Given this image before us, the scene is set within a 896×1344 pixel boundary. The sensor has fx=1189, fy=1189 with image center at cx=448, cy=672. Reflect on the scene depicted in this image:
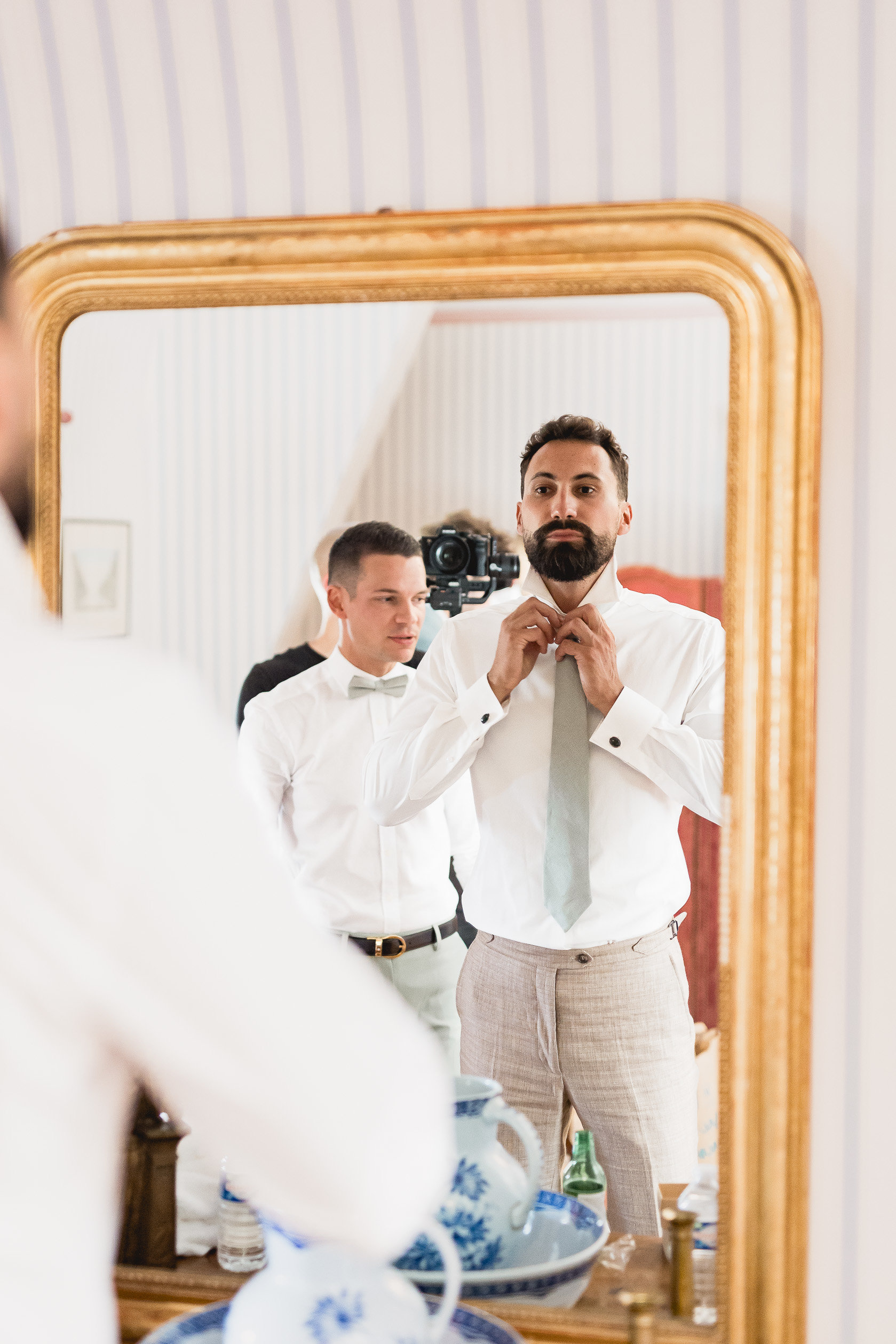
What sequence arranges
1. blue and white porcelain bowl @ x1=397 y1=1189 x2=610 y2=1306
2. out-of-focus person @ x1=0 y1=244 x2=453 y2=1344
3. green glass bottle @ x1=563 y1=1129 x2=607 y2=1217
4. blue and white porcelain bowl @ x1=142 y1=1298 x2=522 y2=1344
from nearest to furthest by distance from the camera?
out-of-focus person @ x1=0 y1=244 x2=453 y2=1344
blue and white porcelain bowl @ x1=142 y1=1298 x2=522 y2=1344
blue and white porcelain bowl @ x1=397 y1=1189 x2=610 y2=1306
green glass bottle @ x1=563 y1=1129 x2=607 y2=1217

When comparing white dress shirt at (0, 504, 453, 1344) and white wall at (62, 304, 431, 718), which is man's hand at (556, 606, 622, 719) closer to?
white wall at (62, 304, 431, 718)

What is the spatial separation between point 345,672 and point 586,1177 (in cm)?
59

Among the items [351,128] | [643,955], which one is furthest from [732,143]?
[643,955]

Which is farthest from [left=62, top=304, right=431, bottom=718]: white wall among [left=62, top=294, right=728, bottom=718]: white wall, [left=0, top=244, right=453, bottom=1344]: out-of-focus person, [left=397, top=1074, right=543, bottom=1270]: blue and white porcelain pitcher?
[left=0, top=244, right=453, bottom=1344]: out-of-focus person

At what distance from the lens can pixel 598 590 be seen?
1.25 metres

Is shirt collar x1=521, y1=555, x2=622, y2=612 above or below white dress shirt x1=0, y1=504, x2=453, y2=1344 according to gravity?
above

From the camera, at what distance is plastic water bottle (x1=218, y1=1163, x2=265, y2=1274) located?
1.25 meters

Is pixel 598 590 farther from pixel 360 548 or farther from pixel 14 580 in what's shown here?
pixel 14 580

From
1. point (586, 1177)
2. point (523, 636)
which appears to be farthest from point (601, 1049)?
point (523, 636)

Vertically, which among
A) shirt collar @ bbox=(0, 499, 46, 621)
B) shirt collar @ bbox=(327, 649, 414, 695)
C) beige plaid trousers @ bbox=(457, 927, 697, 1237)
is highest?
shirt collar @ bbox=(0, 499, 46, 621)

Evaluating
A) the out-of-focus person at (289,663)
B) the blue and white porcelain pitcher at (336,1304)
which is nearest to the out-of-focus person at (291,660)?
the out-of-focus person at (289,663)

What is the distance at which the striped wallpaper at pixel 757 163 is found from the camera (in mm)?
1181

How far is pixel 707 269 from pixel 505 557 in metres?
0.35

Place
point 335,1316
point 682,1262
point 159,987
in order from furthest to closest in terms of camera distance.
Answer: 1. point 682,1262
2. point 335,1316
3. point 159,987
